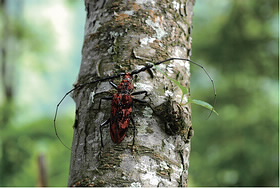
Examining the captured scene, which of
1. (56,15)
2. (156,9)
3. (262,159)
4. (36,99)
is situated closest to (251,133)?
(262,159)

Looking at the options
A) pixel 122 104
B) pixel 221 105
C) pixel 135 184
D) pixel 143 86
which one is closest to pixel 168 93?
pixel 143 86

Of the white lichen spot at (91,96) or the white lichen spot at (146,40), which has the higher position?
the white lichen spot at (146,40)

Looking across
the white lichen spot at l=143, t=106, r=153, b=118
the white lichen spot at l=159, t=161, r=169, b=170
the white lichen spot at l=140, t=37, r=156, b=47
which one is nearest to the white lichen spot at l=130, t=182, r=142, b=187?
the white lichen spot at l=159, t=161, r=169, b=170

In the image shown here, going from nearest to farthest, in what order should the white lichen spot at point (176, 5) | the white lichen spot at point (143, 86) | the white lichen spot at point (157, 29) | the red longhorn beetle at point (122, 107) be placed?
the red longhorn beetle at point (122, 107) < the white lichen spot at point (143, 86) < the white lichen spot at point (157, 29) < the white lichen spot at point (176, 5)

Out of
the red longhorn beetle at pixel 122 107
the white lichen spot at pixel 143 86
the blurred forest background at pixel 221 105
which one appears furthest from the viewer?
the blurred forest background at pixel 221 105

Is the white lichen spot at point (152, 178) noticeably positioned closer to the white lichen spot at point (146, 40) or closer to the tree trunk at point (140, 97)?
the tree trunk at point (140, 97)

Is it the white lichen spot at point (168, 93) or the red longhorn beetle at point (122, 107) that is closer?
the red longhorn beetle at point (122, 107)

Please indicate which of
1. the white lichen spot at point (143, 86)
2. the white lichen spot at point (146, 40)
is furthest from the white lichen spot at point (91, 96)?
the white lichen spot at point (146, 40)

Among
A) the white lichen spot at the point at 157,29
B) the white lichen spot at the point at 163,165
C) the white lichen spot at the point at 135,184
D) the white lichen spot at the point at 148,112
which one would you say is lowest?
the white lichen spot at the point at 135,184
